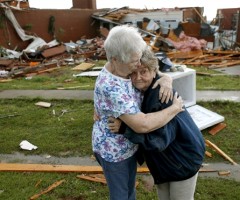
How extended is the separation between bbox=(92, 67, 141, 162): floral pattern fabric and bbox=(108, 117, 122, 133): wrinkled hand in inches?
1.7

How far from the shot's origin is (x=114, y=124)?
2117 millimetres

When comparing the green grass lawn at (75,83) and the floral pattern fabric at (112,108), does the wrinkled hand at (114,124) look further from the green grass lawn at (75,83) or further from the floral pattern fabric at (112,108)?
the green grass lawn at (75,83)

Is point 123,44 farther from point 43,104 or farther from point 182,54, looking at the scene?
point 182,54

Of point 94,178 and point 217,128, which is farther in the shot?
point 217,128

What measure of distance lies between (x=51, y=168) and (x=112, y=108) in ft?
9.16

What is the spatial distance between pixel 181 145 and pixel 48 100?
6167 millimetres

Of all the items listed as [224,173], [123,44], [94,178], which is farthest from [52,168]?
[123,44]

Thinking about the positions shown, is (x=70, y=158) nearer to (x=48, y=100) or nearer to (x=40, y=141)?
(x=40, y=141)

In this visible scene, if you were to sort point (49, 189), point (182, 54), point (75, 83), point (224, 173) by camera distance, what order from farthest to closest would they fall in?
point (182, 54) < point (75, 83) < point (224, 173) < point (49, 189)

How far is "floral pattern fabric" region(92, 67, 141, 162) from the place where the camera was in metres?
1.99

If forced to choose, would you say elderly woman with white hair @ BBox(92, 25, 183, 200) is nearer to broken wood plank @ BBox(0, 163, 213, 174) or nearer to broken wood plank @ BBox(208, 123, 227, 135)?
broken wood plank @ BBox(0, 163, 213, 174)

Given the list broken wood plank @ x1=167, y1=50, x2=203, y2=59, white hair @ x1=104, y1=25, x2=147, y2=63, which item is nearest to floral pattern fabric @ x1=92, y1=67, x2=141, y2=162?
white hair @ x1=104, y1=25, x2=147, y2=63

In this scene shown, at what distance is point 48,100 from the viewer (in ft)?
25.6

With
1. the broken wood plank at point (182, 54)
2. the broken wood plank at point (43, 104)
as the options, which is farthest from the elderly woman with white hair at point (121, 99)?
the broken wood plank at point (182, 54)
